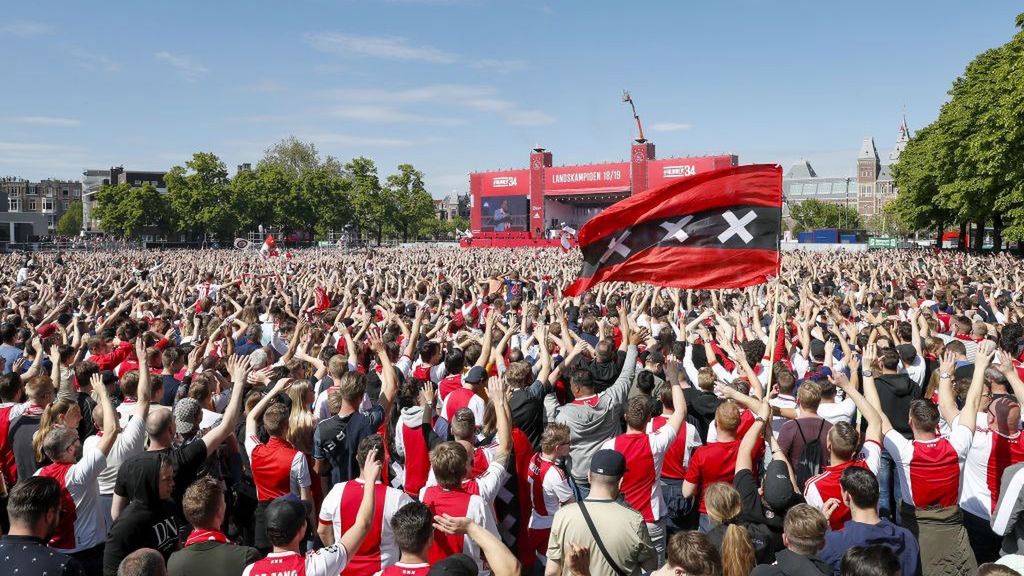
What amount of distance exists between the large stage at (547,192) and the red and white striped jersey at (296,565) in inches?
2485

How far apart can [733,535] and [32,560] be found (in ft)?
10.5

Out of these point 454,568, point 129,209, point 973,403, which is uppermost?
point 129,209

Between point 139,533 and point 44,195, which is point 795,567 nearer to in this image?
point 139,533

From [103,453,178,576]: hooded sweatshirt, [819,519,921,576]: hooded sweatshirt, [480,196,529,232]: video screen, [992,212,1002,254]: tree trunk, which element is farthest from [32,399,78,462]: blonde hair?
[480,196,529,232]: video screen

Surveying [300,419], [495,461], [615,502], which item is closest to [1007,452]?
[615,502]

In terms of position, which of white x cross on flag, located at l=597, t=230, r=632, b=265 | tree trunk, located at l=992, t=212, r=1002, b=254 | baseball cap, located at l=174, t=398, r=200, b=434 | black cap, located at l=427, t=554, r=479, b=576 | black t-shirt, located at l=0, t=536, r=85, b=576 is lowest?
black t-shirt, located at l=0, t=536, r=85, b=576

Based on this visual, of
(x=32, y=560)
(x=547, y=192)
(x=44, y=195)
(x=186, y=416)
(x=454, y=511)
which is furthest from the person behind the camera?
(x=44, y=195)

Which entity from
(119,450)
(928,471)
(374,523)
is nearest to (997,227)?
(928,471)

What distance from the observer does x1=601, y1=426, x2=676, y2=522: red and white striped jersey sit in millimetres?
4992

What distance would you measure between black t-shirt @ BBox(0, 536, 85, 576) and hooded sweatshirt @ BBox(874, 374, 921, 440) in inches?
249

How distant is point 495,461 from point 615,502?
966mm

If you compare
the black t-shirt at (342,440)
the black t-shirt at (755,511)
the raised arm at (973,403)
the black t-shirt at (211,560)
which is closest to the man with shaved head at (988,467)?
the raised arm at (973,403)

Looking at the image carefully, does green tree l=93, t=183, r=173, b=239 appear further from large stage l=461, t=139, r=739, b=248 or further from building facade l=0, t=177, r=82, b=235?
building facade l=0, t=177, r=82, b=235

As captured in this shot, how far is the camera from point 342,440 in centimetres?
543
